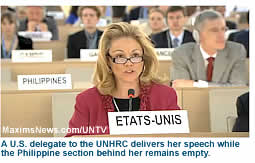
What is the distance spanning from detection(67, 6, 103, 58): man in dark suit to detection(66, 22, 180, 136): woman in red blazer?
156cm

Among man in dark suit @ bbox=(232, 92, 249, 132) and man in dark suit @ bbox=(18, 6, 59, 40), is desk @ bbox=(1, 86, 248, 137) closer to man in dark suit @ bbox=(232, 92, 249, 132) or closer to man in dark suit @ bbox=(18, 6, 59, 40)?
man in dark suit @ bbox=(232, 92, 249, 132)

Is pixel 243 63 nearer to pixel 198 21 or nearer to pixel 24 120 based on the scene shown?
pixel 198 21

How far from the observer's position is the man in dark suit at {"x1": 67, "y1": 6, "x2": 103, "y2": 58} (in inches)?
138

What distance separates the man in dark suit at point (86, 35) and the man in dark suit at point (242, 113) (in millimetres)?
1603

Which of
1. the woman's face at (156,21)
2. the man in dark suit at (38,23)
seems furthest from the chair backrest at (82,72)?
the man in dark suit at (38,23)

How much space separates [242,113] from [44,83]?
0.80m

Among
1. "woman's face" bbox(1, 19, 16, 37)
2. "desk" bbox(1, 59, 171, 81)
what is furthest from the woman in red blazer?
"woman's face" bbox(1, 19, 16, 37)

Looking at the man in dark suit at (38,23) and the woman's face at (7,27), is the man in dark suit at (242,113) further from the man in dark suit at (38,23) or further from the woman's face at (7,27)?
the man in dark suit at (38,23)

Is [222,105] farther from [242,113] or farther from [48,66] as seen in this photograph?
[48,66]

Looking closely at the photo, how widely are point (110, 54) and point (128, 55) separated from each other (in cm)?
7

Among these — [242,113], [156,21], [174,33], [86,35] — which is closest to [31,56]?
[86,35]

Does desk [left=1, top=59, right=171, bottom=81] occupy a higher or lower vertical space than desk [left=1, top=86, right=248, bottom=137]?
higher

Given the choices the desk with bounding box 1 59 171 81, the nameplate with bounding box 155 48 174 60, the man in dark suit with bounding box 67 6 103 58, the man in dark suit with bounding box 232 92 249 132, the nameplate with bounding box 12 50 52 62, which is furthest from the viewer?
the man in dark suit with bounding box 67 6 103 58

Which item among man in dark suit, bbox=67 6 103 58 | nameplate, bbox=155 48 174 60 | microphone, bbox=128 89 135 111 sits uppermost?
man in dark suit, bbox=67 6 103 58
